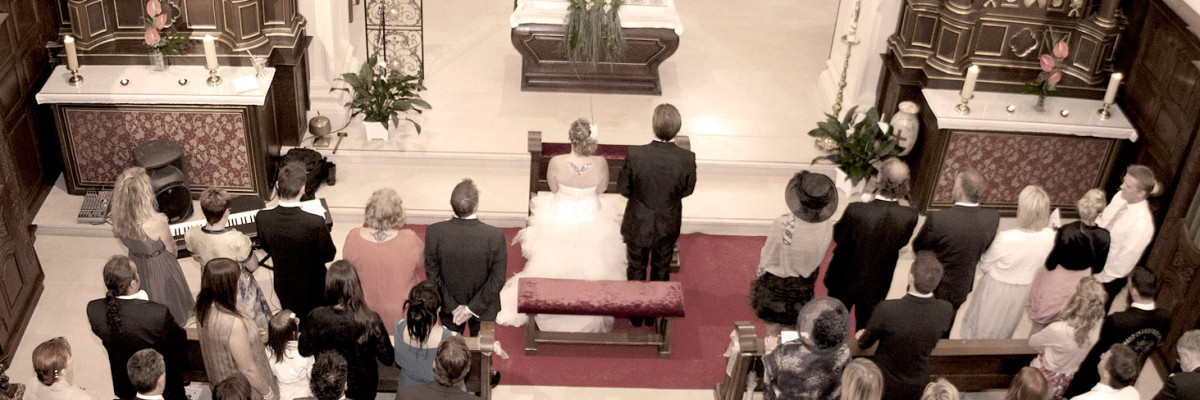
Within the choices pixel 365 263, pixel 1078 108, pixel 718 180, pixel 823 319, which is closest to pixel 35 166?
pixel 365 263

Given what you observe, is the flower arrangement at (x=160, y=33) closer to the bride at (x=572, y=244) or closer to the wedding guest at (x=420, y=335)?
the bride at (x=572, y=244)

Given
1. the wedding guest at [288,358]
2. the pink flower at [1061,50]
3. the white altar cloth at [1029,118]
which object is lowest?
the wedding guest at [288,358]

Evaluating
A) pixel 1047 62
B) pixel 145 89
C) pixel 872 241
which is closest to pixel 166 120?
pixel 145 89

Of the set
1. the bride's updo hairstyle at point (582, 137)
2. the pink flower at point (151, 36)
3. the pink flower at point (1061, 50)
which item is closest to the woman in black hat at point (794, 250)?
the bride's updo hairstyle at point (582, 137)

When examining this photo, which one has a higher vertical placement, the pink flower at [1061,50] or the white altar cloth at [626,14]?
the pink flower at [1061,50]

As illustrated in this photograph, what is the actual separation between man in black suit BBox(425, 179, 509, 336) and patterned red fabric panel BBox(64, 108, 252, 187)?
332cm

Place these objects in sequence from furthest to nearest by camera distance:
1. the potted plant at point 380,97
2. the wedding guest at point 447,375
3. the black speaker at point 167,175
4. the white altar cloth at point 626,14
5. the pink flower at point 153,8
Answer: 1. the white altar cloth at point 626,14
2. the potted plant at point 380,97
3. the pink flower at point 153,8
4. the black speaker at point 167,175
5. the wedding guest at point 447,375

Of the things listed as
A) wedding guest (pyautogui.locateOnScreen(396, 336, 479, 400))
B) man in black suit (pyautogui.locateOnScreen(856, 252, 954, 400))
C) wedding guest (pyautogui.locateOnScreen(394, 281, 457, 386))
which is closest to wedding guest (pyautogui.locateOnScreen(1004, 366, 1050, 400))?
man in black suit (pyautogui.locateOnScreen(856, 252, 954, 400))

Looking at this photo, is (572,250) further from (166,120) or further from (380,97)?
(166,120)

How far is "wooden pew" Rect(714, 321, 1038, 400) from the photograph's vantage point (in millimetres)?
6312

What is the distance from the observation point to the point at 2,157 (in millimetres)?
7629

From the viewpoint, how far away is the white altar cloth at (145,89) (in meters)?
8.69

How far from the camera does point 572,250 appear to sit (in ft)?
25.5

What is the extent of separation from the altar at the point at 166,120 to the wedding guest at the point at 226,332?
3.32m
